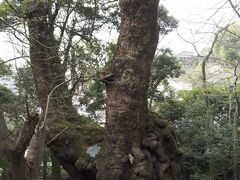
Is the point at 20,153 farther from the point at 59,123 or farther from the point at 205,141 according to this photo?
the point at 205,141

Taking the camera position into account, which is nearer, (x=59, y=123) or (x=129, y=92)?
(x=129, y=92)

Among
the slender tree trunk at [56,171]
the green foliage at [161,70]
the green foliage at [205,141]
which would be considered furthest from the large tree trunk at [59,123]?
the green foliage at [161,70]

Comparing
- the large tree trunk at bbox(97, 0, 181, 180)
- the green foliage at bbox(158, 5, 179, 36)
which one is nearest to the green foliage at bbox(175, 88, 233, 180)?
the green foliage at bbox(158, 5, 179, 36)

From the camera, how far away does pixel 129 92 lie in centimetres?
651

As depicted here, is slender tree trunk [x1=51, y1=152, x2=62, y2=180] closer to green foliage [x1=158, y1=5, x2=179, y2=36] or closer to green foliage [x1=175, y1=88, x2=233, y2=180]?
green foliage [x1=175, y1=88, x2=233, y2=180]

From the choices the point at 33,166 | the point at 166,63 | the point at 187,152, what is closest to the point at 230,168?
the point at 187,152

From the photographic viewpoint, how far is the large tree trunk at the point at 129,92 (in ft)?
21.3

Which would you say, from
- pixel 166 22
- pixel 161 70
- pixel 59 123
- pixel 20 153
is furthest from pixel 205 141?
pixel 20 153

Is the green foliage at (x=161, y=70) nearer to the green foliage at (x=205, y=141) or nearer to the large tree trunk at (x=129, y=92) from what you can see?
the green foliage at (x=205, y=141)

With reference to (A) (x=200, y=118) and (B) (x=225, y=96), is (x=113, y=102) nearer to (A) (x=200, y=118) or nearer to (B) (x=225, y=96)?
(A) (x=200, y=118)

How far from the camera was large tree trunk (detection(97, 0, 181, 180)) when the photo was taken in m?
6.50

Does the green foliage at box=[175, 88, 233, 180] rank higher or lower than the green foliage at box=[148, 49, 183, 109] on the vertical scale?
lower

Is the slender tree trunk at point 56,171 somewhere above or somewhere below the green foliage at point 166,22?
below

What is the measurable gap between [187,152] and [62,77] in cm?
534
